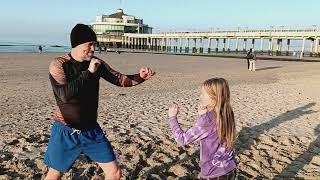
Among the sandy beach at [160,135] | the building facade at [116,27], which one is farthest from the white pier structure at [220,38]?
the sandy beach at [160,135]

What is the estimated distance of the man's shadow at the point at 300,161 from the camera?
18.3 feet

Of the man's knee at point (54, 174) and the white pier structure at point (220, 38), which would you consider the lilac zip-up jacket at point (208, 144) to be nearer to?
the man's knee at point (54, 174)

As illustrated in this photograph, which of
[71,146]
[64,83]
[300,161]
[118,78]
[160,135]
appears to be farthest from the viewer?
[160,135]

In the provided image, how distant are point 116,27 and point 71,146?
103 meters

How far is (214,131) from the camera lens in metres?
3.18

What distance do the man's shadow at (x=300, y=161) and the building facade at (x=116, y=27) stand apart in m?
91.8

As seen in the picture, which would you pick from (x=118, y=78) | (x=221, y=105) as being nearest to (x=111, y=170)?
(x=118, y=78)

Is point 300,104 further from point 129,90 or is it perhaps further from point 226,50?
point 226,50

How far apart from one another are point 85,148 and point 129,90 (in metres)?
10.7

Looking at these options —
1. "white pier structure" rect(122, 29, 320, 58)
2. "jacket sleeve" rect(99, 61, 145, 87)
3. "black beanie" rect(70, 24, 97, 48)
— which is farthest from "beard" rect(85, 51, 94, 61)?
"white pier structure" rect(122, 29, 320, 58)

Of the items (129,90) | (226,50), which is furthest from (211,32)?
(129,90)

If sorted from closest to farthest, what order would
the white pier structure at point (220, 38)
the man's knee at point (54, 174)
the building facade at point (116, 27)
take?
the man's knee at point (54, 174), the white pier structure at point (220, 38), the building facade at point (116, 27)

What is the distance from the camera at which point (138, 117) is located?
350 inches

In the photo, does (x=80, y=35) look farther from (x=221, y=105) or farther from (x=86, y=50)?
(x=221, y=105)
